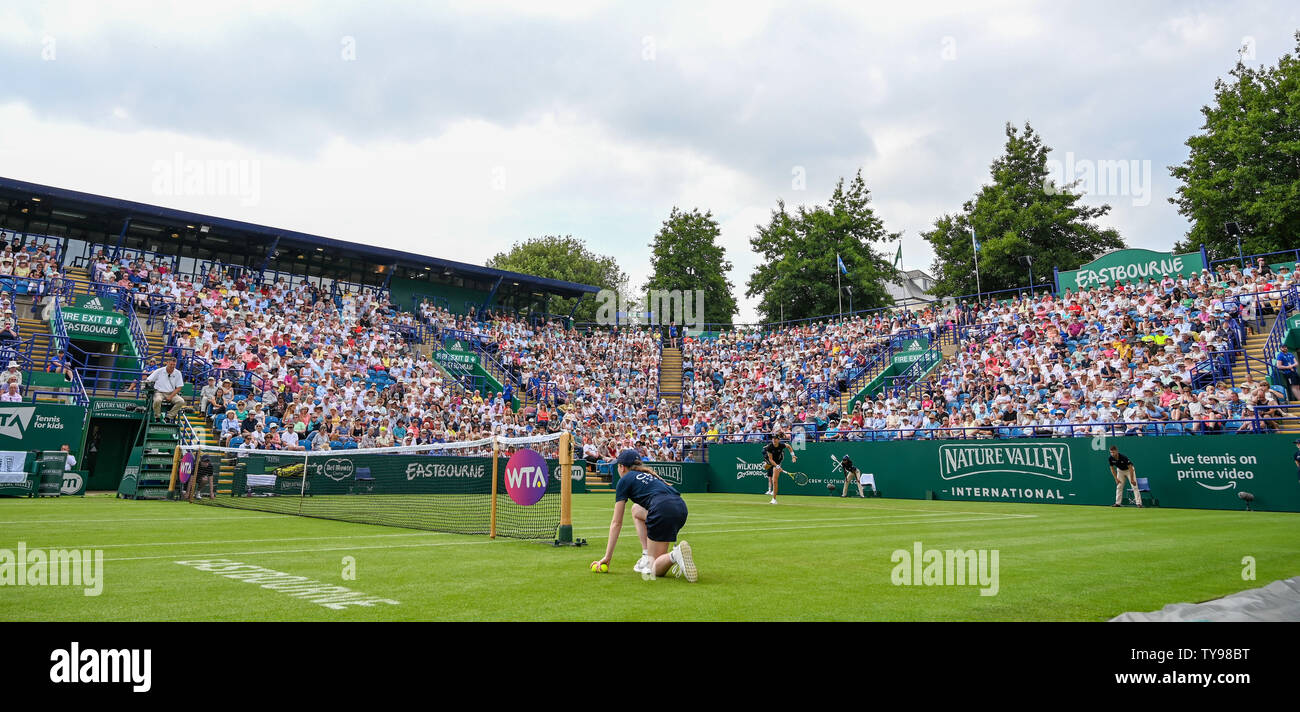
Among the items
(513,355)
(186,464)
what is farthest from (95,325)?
(513,355)

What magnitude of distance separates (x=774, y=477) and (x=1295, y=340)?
638 inches

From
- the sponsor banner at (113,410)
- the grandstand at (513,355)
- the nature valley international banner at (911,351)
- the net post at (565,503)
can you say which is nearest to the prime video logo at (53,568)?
the net post at (565,503)

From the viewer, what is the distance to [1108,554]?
10.1 meters

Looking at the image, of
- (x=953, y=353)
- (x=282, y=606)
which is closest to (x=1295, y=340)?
(x=953, y=353)

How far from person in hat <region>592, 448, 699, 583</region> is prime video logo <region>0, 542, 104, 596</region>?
4.85m

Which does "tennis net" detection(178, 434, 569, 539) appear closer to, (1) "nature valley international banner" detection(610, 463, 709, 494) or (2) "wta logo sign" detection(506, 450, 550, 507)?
(2) "wta logo sign" detection(506, 450, 550, 507)

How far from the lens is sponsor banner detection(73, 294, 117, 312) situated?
93.9 ft

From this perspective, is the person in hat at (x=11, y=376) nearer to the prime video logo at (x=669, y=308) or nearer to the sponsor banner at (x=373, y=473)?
the sponsor banner at (x=373, y=473)

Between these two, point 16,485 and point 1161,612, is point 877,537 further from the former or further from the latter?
point 16,485

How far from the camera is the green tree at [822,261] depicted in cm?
5562

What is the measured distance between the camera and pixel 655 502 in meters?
8.49
